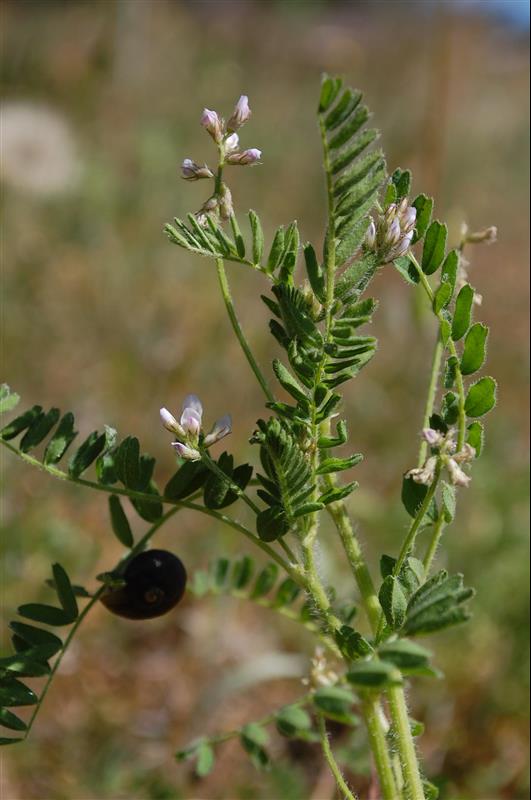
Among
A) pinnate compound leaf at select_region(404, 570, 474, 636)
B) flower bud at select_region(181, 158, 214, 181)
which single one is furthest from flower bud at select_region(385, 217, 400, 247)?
pinnate compound leaf at select_region(404, 570, 474, 636)

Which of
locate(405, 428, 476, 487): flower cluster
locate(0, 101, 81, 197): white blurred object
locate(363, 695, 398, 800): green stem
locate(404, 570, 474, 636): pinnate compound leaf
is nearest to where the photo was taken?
locate(404, 570, 474, 636): pinnate compound leaf

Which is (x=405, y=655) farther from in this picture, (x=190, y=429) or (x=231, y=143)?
(x=231, y=143)

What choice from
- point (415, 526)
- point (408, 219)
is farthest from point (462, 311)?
point (415, 526)

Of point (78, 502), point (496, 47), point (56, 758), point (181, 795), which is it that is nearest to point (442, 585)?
point (181, 795)

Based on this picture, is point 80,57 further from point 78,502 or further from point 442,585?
point 442,585

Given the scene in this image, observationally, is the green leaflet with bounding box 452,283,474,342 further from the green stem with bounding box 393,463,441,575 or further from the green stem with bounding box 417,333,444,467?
the green stem with bounding box 393,463,441,575

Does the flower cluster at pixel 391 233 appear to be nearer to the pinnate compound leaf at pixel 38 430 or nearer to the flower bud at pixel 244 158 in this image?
the flower bud at pixel 244 158
